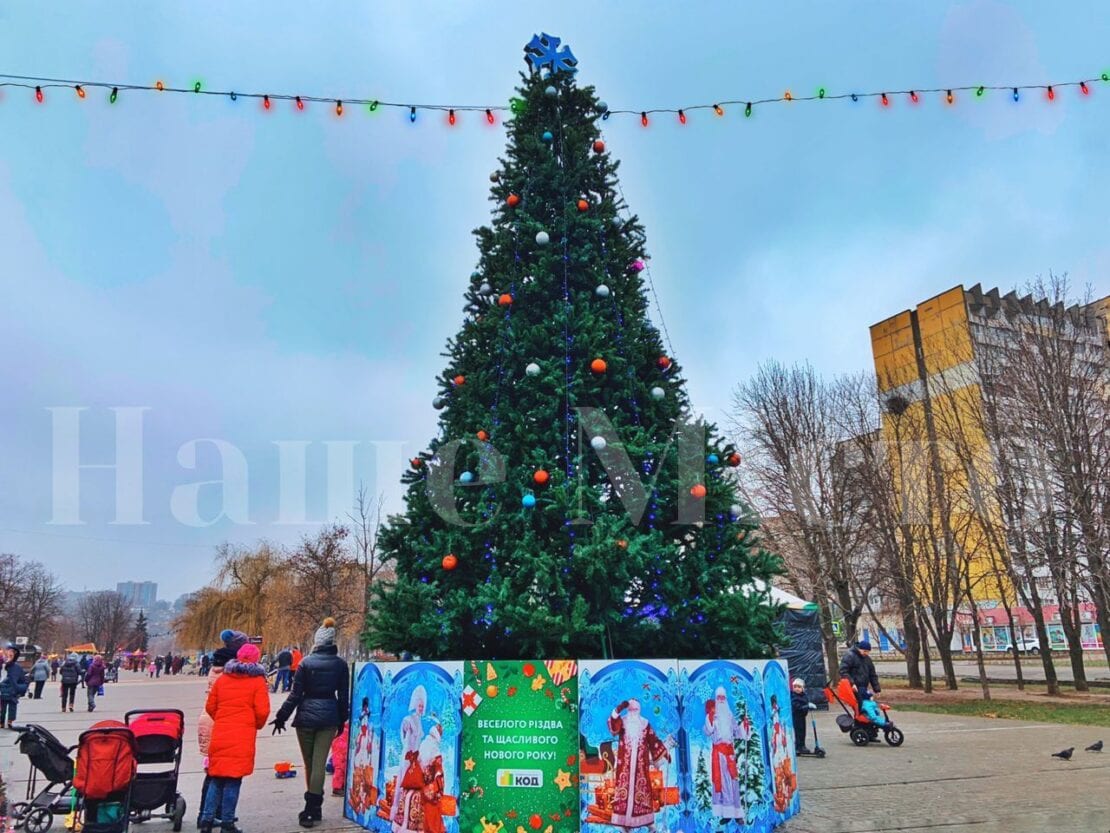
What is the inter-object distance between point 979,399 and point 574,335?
24.2m

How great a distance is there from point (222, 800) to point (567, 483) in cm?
419

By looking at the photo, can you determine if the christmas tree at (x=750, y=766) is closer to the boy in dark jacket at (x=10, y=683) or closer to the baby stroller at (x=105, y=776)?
the baby stroller at (x=105, y=776)

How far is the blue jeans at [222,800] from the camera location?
688 cm

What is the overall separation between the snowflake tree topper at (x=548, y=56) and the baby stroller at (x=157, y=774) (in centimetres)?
837

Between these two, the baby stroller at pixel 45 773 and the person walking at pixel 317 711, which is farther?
the person walking at pixel 317 711

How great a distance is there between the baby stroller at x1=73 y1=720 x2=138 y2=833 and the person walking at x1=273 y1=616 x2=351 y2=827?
1.39 metres

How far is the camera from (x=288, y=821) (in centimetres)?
757

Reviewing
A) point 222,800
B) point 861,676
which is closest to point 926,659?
point 861,676

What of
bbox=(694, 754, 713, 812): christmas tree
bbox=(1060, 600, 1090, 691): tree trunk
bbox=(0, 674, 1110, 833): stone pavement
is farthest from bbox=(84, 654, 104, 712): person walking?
bbox=(1060, 600, 1090, 691): tree trunk

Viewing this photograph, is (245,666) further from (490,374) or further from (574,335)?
(574,335)

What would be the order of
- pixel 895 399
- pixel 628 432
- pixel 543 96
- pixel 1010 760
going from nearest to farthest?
pixel 628 432, pixel 543 96, pixel 1010 760, pixel 895 399

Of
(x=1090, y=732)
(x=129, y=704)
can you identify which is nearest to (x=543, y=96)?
(x=1090, y=732)

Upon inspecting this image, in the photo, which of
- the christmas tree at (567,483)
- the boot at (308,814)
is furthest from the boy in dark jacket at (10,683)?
the christmas tree at (567,483)

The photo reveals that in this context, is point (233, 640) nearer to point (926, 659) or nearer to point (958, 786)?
point (958, 786)
